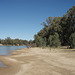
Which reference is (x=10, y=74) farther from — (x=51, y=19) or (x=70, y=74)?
(x=51, y=19)

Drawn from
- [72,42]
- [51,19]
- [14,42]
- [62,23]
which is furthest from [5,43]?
[72,42]

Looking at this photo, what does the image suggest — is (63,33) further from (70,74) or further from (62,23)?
(70,74)

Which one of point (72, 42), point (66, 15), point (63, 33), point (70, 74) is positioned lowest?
point (70, 74)

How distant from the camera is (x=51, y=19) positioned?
5825 centimetres

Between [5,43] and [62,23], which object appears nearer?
[62,23]

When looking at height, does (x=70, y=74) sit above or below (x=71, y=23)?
below

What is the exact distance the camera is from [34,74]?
23.7ft

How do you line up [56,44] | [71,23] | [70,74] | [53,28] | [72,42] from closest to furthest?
[70,74]
[72,42]
[56,44]
[71,23]
[53,28]

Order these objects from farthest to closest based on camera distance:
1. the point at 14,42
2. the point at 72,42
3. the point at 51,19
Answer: the point at 14,42, the point at 51,19, the point at 72,42

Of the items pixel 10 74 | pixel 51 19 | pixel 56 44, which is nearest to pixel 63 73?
pixel 10 74

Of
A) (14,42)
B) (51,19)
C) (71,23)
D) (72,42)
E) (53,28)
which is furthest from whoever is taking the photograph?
(14,42)

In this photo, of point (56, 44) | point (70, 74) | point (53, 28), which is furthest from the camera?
point (53, 28)

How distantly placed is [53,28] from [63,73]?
44.5 meters

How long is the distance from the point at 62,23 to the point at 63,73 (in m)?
42.8
